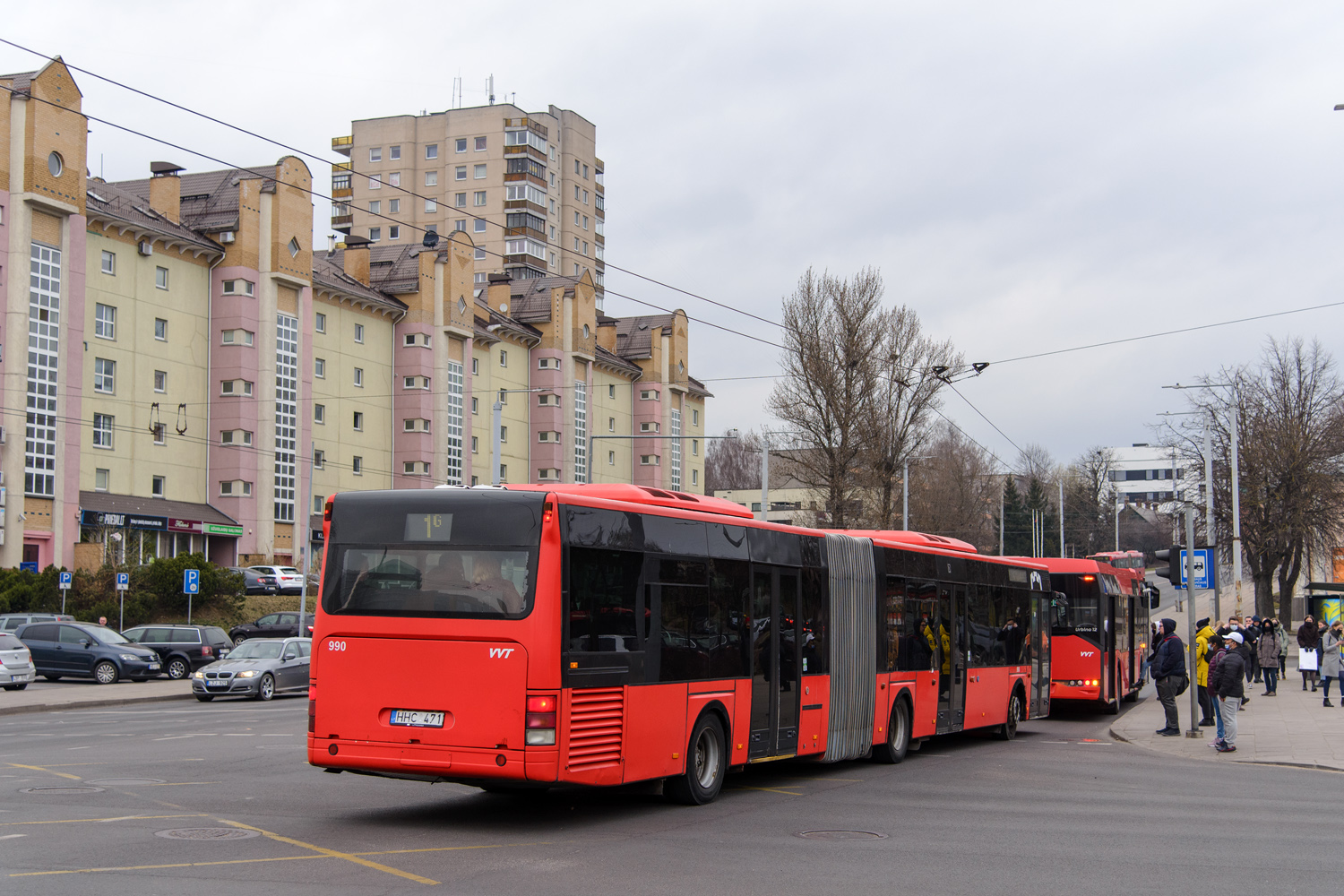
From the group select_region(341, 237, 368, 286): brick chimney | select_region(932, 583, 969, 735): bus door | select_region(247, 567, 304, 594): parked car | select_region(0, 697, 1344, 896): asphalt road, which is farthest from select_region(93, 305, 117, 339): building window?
select_region(932, 583, 969, 735): bus door

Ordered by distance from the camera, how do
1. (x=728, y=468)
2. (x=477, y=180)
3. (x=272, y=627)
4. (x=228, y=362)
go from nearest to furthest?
(x=272, y=627)
(x=228, y=362)
(x=477, y=180)
(x=728, y=468)

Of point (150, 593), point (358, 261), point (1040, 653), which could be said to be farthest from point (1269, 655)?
point (358, 261)

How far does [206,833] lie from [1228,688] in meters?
14.7

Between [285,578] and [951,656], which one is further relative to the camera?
[285,578]

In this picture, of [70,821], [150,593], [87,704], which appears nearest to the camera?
[70,821]

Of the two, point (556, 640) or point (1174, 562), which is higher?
point (1174, 562)

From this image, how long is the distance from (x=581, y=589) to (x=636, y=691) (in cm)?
119

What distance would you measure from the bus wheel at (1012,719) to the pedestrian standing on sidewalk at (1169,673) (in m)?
2.31

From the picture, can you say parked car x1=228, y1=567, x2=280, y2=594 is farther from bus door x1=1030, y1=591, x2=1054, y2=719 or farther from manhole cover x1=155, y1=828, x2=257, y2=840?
manhole cover x1=155, y1=828, x2=257, y2=840

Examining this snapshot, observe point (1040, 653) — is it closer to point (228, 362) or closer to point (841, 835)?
point (841, 835)

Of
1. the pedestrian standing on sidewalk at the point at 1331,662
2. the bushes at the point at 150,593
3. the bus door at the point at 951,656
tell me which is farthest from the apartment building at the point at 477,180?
the bus door at the point at 951,656

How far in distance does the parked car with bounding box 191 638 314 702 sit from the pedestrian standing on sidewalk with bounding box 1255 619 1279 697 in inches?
879

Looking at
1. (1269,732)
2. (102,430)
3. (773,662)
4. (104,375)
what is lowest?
(1269,732)

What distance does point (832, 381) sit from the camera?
52344 mm
